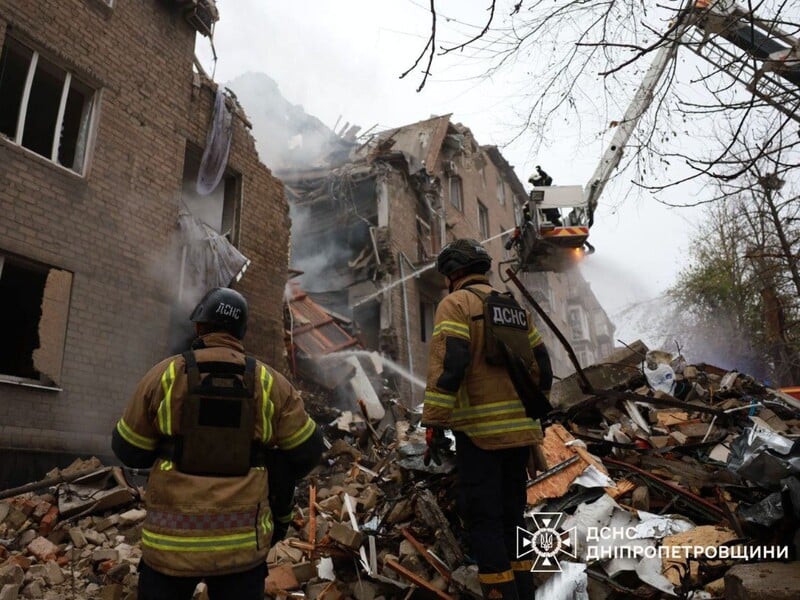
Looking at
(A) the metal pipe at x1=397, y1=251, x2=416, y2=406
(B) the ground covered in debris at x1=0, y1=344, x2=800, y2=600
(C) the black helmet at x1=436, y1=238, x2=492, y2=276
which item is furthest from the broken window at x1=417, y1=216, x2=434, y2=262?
(C) the black helmet at x1=436, y1=238, x2=492, y2=276

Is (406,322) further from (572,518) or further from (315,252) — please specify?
(572,518)

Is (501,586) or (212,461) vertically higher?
(212,461)

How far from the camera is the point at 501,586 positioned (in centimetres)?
260

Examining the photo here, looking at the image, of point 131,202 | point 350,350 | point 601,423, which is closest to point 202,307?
point 601,423

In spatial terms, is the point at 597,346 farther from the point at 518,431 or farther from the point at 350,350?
the point at 518,431

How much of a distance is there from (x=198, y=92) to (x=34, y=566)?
7569 mm

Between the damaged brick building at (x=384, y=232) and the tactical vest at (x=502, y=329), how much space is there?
1070 centimetres

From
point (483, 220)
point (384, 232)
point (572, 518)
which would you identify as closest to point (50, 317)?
point (572, 518)

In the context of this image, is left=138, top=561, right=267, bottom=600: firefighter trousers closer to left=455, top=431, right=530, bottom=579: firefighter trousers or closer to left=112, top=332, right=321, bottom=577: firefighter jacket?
left=112, top=332, right=321, bottom=577: firefighter jacket

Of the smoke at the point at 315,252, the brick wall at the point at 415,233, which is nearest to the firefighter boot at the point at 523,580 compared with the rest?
the brick wall at the point at 415,233

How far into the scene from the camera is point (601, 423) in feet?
19.1

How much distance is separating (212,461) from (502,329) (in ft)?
5.51

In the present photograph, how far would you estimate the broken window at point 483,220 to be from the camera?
71.1ft

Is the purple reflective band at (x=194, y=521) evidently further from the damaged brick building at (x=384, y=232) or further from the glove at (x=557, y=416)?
the damaged brick building at (x=384, y=232)
